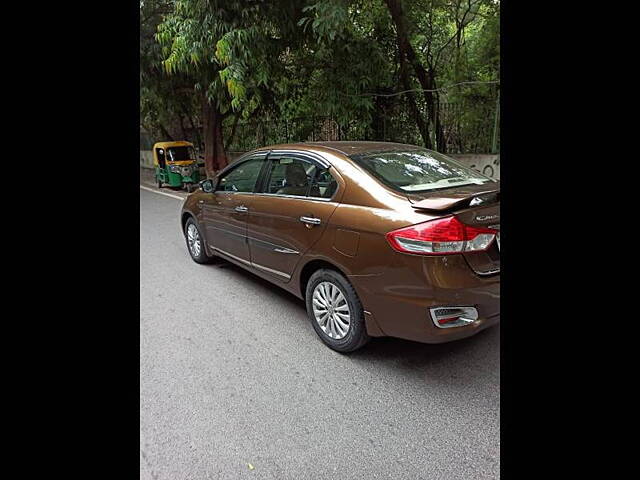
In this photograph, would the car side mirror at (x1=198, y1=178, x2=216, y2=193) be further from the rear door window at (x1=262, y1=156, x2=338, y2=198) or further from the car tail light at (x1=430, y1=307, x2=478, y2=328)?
the car tail light at (x1=430, y1=307, x2=478, y2=328)

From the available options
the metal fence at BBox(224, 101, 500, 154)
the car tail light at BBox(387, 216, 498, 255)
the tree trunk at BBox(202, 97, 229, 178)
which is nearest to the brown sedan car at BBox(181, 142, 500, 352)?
the car tail light at BBox(387, 216, 498, 255)

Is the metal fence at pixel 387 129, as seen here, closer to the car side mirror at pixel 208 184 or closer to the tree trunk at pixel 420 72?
the tree trunk at pixel 420 72

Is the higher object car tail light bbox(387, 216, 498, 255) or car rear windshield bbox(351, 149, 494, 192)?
car rear windshield bbox(351, 149, 494, 192)

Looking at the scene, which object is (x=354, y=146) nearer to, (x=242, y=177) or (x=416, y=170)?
(x=416, y=170)

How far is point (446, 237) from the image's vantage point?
1.83 metres

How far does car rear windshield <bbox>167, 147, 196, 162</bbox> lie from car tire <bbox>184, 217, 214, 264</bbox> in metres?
1.54

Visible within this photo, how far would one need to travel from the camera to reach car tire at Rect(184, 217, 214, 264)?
3.96 m

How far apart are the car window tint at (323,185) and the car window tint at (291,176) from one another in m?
0.05

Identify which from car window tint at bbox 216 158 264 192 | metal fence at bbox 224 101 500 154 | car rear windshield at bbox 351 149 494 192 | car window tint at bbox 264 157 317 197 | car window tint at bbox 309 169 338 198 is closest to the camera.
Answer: metal fence at bbox 224 101 500 154

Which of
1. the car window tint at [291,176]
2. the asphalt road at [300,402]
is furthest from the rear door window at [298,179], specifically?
the asphalt road at [300,402]
